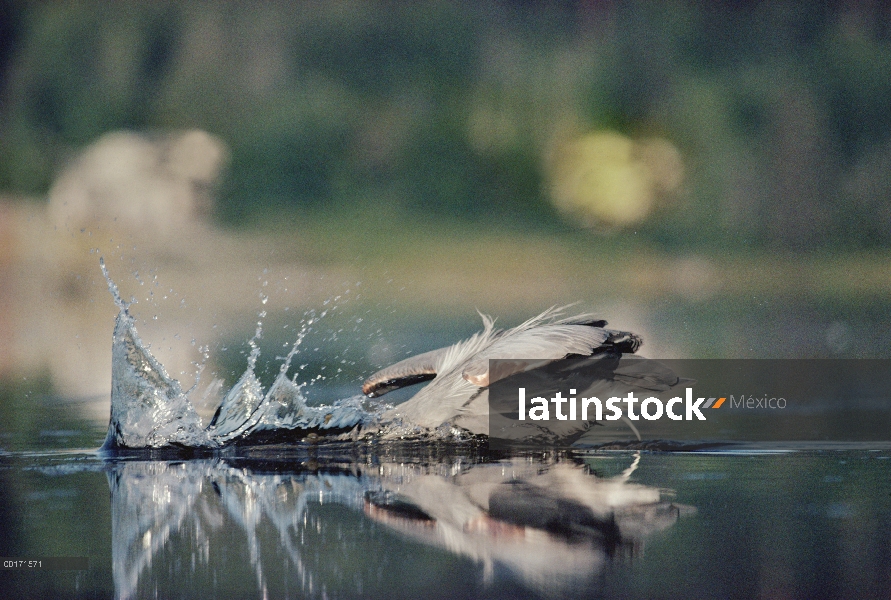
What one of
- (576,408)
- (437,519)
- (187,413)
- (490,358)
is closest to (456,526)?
(437,519)

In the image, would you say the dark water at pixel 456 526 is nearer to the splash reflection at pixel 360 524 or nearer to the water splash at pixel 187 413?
the splash reflection at pixel 360 524

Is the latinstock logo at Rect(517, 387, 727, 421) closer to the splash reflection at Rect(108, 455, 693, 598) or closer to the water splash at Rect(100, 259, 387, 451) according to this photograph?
the splash reflection at Rect(108, 455, 693, 598)

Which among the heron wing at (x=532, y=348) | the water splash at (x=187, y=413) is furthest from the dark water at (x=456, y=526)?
the heron wing at (x=532, y=348)

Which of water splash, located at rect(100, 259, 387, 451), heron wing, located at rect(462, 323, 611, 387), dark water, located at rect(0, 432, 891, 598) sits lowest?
Result: dark water, located at rect(0, 432, 891, 598)

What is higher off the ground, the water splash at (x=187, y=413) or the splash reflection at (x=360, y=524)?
the water splash at (x=187, y=413)

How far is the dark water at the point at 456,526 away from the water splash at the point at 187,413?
0.25m

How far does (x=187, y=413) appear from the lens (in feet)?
15.1

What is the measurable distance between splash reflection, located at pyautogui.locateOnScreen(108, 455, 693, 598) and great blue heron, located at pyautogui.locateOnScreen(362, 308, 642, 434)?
0.46 metres

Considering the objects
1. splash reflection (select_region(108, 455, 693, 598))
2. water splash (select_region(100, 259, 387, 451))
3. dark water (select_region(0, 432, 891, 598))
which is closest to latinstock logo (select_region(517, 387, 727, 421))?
dark water (select_region(0, 432, 891, 598))

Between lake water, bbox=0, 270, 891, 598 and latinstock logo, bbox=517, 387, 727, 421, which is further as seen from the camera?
latinstock logo, bbox=517, 387, 727, 421

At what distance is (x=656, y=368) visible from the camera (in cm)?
472

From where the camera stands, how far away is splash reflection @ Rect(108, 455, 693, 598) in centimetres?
244

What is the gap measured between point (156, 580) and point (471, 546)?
0.82 metres

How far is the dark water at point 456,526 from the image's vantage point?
2385 mm
